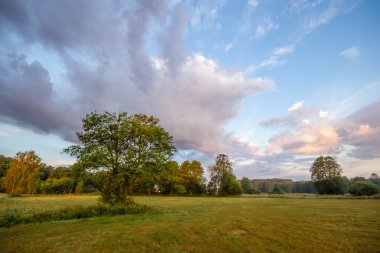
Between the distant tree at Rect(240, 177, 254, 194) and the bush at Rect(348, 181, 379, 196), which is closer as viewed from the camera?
the bush at Rect(348, 181, 379, 196)

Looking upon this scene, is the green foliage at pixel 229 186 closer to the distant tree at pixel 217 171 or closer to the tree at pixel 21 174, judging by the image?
the distant tree at pixel 217 171

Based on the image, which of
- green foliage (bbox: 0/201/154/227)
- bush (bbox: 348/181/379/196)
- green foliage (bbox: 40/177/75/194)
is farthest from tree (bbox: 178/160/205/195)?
green foliage (bbox: 0/201/154/227)

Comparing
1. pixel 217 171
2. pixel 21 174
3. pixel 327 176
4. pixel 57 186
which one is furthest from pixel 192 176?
pixel 57 186

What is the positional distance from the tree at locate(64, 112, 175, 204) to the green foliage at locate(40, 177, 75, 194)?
83.6 meters

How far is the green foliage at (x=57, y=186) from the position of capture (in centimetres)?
9002

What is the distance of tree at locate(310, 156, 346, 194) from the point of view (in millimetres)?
72438

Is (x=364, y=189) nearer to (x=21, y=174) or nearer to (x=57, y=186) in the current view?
(x=21, y=174)

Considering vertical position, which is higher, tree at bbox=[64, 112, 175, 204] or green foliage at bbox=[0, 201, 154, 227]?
tree at bbox=[64, 112, 175, 204]

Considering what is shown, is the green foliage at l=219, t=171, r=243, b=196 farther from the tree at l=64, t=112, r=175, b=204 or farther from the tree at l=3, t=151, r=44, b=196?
the tree at l=3, t=151, r=44, b=196

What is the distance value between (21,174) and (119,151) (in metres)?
65.6

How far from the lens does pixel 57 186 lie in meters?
95.1

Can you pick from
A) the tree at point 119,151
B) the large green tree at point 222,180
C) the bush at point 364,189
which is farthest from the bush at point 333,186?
the tree at point 119,151

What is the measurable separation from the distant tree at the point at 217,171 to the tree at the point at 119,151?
61.1m

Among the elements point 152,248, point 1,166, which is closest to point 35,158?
point 1,166
